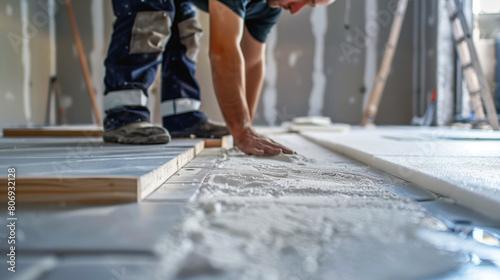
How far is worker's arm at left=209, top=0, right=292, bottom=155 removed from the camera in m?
1.18

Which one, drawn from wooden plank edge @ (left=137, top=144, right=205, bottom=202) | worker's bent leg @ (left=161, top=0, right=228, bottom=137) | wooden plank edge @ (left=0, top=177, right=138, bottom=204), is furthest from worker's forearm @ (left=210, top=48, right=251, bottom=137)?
wooden plank edge @ (left=0, top=177, right=138, bottom=204)

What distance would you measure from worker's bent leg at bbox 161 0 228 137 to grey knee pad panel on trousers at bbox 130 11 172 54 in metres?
0.33

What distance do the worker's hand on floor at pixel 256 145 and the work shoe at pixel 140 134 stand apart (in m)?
0.29

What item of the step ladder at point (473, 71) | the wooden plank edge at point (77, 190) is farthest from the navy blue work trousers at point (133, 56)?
the step ladder at point (473, 71)

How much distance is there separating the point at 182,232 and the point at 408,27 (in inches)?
189

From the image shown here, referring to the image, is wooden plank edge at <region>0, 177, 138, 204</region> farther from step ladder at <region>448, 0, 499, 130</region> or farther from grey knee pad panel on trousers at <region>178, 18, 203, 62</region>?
step ladder at <region>448, 0, 499, 130</region>

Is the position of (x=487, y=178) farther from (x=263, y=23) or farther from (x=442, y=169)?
(x=263, y=23)

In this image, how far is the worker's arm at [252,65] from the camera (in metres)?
1.71

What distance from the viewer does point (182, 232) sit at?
0.42 m

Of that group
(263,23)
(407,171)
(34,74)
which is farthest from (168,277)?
(34,74)

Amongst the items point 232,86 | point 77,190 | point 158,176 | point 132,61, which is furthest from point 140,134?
point 77,190

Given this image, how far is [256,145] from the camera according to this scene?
3.70 ft

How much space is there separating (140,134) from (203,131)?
464mm

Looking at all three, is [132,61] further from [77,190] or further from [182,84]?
[77,190]
